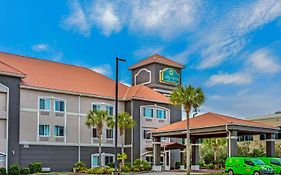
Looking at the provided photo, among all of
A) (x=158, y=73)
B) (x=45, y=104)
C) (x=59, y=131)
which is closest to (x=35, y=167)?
(x=59, y=131)

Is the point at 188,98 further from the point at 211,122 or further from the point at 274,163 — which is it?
the point at 274,163

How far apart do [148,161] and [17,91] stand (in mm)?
20672

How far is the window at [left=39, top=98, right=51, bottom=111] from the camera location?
163 feet

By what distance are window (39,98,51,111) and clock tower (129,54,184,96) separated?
60.4 feet

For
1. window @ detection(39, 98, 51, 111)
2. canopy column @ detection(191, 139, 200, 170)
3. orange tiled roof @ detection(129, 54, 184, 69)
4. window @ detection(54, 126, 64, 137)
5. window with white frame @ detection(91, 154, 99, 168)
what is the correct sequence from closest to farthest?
window @ detection(39, 98, 51, 111)
window @ detection(54, 126, 64, 137)
canopy column @ detection(191, 139, 200, 170)
window with white frame @ detection(91, 154, 99, 168)
orange tiled roof @ detection(129, 54, 184, 69)

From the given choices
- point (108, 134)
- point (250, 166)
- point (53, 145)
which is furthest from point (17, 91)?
Result: point (250, 166)

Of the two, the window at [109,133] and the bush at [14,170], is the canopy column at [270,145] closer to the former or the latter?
the window at [109,133]

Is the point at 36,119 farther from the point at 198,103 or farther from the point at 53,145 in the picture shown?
the point at 198,103

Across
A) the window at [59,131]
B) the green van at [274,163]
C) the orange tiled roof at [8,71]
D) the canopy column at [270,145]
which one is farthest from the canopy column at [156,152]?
the orange tiled roof at [8,71]

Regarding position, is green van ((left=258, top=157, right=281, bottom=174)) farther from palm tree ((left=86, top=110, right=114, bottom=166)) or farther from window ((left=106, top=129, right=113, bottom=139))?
window ((left=106, top=129, right=113, bottom=139))

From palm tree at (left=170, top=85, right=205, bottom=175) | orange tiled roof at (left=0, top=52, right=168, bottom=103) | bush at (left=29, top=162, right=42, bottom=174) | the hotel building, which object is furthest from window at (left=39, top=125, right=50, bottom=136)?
palm tree at (left=170, top=85, right=205, bottom=175)

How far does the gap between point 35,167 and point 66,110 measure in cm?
826

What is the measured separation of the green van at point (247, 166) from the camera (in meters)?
36.5

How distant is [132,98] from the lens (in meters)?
57.1
